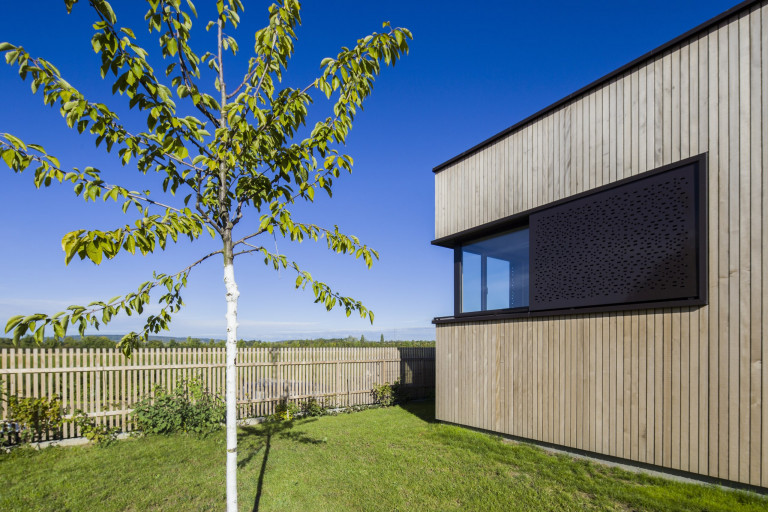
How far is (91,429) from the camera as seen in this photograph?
671 centimetres

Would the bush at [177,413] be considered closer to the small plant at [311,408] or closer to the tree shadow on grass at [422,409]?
the small plant at [311,408]

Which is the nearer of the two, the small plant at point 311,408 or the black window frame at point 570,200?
the black window frame at point 570,200

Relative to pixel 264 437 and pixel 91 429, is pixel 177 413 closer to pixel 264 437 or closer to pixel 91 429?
pixel 91 429

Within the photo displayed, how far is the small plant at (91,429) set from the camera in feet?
21.7

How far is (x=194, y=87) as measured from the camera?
288 cm

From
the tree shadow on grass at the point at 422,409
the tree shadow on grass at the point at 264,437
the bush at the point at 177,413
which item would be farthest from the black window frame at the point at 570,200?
the bush at the point at 177,413

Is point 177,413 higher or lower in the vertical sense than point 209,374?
lower

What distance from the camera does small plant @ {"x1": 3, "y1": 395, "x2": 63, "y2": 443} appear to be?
6137 millimetres

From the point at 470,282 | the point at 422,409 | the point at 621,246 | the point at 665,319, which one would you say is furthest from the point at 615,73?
the point at 422,409

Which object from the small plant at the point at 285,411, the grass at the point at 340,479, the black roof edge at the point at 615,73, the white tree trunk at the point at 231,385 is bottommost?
the small plant at the point at 285,411

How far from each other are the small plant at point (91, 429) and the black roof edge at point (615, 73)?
25.2 feet

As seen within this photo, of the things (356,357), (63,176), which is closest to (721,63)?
(63,176)

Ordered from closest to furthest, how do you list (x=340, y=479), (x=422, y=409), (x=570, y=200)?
(x=340, y=479) < (x=570, y=200) < (x=422, y=409)

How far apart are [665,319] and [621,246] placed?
104cm
